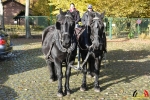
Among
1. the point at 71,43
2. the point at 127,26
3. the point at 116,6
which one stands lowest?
the point at 71,43

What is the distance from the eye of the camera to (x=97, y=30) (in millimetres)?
7805

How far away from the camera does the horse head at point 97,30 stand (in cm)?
781

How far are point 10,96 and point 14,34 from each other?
23.1 m

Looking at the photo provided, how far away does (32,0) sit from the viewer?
59.5 m

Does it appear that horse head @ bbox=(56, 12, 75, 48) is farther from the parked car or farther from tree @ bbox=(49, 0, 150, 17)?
tree @ bbox=(49, 0, 150, 17)

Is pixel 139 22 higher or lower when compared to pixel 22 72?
higher

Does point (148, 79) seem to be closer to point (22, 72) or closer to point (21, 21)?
point (22, 72)

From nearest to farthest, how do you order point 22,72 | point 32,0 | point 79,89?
point 79,89, point 22,72, point 32,0

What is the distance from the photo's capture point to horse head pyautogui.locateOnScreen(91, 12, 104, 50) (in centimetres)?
781

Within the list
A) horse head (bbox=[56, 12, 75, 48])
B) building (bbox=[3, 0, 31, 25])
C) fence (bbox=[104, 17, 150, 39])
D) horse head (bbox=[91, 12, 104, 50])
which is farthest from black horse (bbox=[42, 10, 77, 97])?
building (bbox=[3, 0, 31, 25])

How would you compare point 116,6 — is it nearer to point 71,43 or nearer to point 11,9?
point 71,43

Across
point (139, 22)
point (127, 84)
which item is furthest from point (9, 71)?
point (139, 22)

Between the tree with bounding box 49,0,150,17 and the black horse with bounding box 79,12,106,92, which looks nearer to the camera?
the black horse with bounding box 79,12,106,92

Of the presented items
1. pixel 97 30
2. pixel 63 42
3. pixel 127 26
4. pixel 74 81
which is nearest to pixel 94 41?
pixel 97 30
